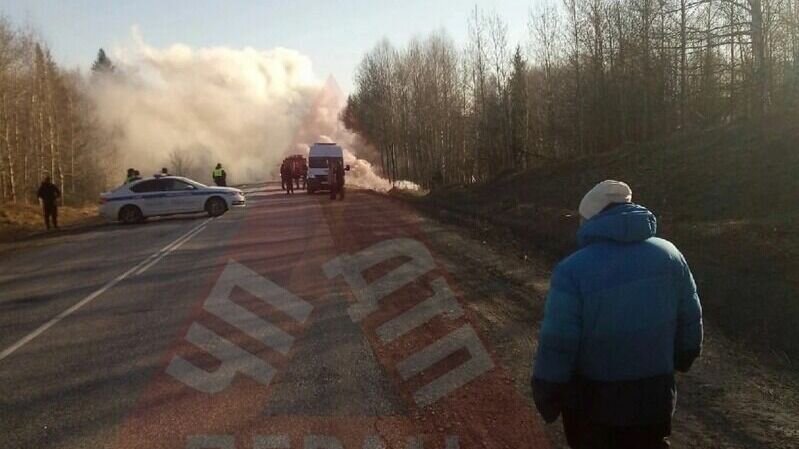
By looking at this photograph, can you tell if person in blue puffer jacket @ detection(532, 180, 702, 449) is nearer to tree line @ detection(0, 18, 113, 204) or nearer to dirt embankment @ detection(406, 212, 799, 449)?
dirt embankment @ detection(406, 212, 799, 449)

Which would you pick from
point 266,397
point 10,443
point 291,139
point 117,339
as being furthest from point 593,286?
point 291,139

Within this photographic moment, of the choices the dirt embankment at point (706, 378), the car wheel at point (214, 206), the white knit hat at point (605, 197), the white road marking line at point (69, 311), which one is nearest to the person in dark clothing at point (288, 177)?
the car wheel at point (214, 206)

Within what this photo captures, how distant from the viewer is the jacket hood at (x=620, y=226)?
3.29 meters

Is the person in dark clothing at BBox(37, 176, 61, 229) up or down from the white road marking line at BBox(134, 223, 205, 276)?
up

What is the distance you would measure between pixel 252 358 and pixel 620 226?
5128 mm

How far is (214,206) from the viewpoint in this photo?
27.4 meters

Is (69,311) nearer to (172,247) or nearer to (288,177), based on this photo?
(172,247)

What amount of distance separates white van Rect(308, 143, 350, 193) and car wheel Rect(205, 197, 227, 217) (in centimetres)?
1542

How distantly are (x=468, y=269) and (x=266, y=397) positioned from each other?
7.60 meters

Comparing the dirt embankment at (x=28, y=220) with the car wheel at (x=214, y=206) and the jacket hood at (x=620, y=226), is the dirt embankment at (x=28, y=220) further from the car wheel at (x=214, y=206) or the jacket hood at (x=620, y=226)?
the jacket hood at (x=620, y=226)

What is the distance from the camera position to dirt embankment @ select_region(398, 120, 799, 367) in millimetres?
9703

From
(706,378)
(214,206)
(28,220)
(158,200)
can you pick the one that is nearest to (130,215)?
(158,200)

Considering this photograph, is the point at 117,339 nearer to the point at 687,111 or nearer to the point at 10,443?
the point at 10,443

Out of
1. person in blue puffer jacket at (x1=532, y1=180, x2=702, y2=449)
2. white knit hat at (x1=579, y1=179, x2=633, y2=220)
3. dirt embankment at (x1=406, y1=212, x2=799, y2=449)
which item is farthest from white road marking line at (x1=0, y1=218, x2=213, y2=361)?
white knit hat at (x1=579, y1=179, x2=633, y2=220)
